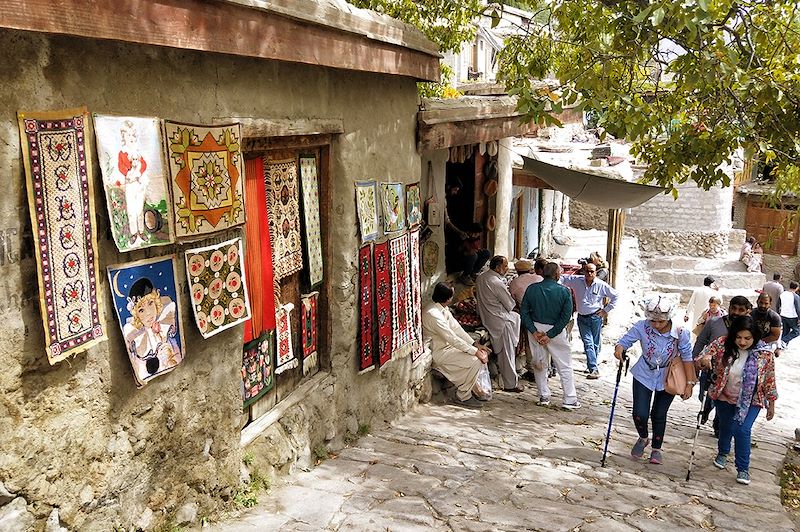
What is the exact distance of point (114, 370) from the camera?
3605mm

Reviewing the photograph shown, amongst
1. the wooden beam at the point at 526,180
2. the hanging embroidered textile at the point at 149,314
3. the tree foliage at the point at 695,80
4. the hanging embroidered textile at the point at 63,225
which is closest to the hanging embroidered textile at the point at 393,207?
the tree foliage at the point at 695,80

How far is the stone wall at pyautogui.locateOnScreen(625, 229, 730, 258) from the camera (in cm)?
2462

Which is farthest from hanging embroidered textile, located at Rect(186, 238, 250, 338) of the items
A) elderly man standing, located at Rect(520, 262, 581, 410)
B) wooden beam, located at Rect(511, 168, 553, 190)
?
wooden beam, located at Rect(511, 168, 553, 190)

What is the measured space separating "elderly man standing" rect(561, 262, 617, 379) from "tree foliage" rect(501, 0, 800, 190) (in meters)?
1.89

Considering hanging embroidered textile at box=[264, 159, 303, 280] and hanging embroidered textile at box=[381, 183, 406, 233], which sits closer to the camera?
hanging embroidered textile at box=[264, 159, 303, 280]

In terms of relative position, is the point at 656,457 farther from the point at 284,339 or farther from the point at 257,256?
the point at 257,256

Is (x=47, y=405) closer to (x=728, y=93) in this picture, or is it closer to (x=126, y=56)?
(x=126, y=56)

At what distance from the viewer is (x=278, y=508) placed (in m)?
4.79

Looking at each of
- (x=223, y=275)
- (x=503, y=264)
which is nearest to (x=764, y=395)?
(x=503, y=264)

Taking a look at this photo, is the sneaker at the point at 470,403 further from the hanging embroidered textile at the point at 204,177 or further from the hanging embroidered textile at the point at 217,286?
the hanging embroidered textile at the point at 204,177

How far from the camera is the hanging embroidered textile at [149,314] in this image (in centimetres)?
363

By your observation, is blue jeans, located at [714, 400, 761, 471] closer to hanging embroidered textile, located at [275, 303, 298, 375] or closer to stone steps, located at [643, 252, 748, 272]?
hanging embroidered textile, located at [275, 303, 298, 375]

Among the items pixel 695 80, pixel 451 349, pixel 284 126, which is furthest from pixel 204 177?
pixel 451 349

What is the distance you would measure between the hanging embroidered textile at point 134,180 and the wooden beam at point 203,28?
41 centimetres
